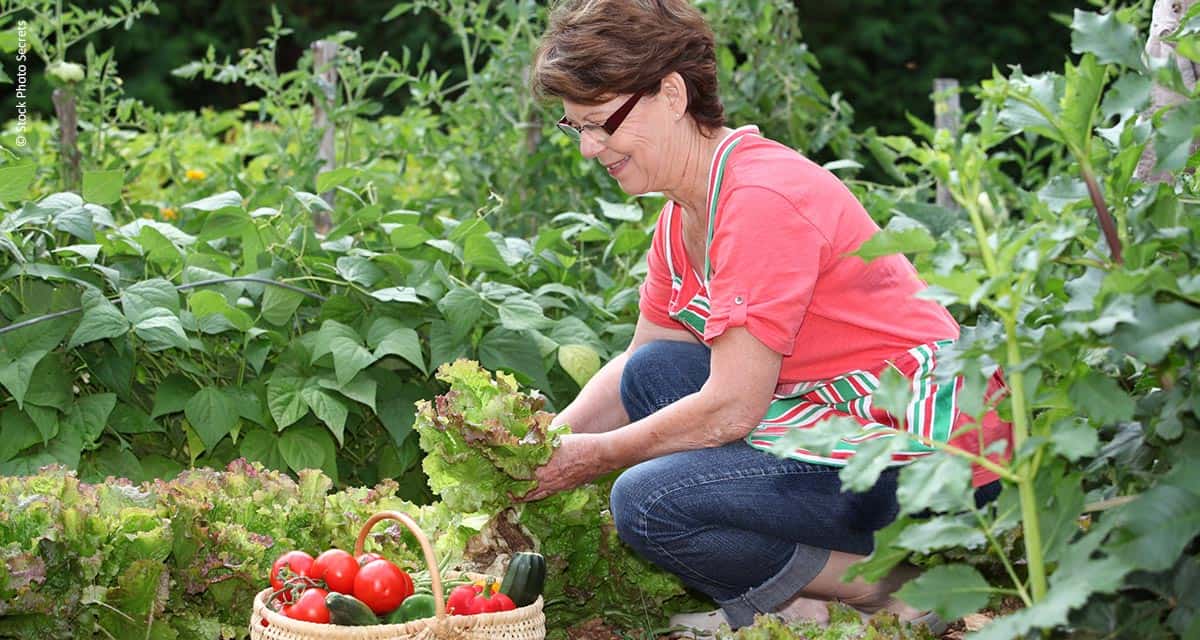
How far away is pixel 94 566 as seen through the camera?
2.27 m

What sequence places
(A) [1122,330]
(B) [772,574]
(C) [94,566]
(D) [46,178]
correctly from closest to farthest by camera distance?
(A) [1122,330]
(C) [94,566]
(B) [772,574]
(D) [46,178]

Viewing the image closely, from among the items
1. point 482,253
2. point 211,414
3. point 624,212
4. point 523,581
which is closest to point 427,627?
point 523,581

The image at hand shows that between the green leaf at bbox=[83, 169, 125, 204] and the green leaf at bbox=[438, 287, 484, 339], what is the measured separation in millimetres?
900

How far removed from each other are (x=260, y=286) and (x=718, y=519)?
58.4 inches

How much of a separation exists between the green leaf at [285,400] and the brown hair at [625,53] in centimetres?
99

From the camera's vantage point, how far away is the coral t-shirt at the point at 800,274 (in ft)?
7.32

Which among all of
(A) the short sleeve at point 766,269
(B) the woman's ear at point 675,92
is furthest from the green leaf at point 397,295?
(A) the short sleeve at point 766,269

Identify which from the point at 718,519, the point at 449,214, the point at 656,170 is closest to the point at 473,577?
the point at 718,519

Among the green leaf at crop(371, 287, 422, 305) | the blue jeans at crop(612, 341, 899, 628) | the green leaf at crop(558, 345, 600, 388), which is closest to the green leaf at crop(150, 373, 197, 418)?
the green leaf at crop(371, 287, 422, 305)

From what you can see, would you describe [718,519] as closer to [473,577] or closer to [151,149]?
[473,577]

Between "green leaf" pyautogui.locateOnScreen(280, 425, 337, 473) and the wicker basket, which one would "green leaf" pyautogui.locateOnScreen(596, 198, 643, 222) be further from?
the wicker basket

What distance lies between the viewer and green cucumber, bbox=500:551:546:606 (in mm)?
2268

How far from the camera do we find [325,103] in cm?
448

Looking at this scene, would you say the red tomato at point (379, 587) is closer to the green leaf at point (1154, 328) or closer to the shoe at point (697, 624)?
the shoe at point (697, 624)
